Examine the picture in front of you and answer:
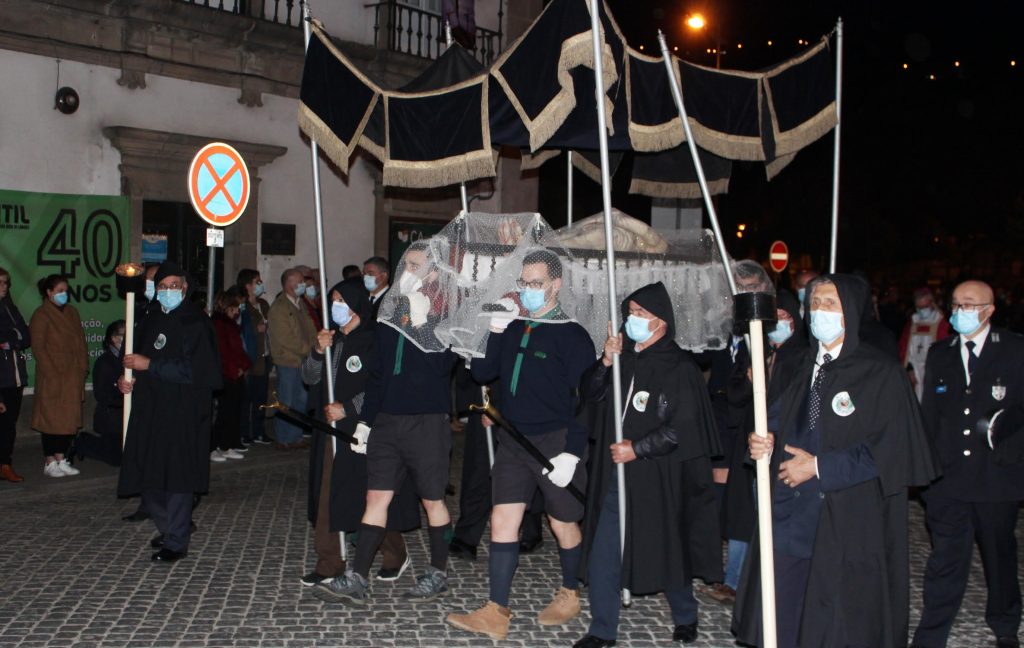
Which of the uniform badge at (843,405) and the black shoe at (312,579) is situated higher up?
the uniform badge at (843,405)

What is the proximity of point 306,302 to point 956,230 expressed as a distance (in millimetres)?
28211

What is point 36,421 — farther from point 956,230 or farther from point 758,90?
point 956,230

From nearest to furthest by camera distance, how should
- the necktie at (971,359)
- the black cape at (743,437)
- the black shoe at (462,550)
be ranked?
the necktie at (971,359) < the black cape at (743,437) < the black shoe at (462,550)

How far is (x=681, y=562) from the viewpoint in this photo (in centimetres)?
612

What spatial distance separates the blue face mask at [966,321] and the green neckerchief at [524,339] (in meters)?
2.19

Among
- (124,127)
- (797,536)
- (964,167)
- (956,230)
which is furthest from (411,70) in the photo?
(956,230)

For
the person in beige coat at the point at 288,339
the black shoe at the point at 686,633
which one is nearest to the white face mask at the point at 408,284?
the black shoe at the point at 686,633

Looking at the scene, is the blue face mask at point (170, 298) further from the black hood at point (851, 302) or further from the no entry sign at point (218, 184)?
the black hood at point (851, 302)

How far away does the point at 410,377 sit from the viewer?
6.75 m

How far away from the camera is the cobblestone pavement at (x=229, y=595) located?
6254 millimetres

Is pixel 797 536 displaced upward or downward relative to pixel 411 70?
downward

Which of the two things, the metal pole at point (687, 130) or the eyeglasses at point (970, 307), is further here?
the metal pole at point (687, 130)

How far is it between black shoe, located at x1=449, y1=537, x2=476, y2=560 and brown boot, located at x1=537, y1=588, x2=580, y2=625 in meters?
1.45

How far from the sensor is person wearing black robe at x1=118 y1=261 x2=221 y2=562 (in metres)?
7.84
